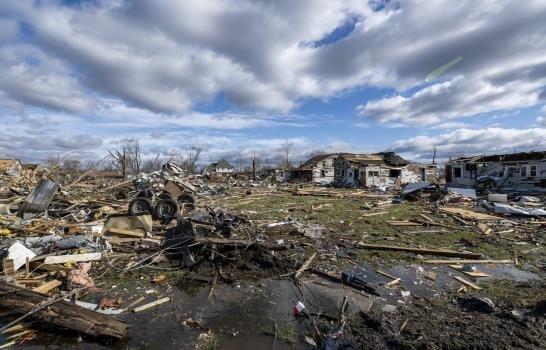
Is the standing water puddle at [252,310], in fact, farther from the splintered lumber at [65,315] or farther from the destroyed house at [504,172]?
the destroyed house at [504,172]

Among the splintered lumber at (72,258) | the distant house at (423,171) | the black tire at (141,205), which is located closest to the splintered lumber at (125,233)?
the splintered lumber at (72,258)

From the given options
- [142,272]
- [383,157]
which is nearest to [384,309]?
[142,272]

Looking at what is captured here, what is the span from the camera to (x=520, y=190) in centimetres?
2612

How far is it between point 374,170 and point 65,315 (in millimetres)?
36856

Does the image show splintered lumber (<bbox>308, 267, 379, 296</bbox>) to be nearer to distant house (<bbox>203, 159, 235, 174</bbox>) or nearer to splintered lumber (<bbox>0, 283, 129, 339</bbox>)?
splintered lumber (<bbox>0, 283, 129, 339</bbox>)

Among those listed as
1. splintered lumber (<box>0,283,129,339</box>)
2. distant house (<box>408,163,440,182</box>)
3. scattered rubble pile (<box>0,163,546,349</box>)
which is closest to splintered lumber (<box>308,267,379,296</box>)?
scattered rubble pile (<box>0,163,546,349</box>)

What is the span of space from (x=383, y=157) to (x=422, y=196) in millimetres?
21759

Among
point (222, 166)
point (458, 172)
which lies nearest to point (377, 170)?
point (458, 172)

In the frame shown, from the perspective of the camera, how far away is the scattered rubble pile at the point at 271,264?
4.84m

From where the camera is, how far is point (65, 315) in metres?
4.77

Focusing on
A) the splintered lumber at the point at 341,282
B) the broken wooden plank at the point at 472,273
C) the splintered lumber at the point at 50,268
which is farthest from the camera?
the broken wooden plank at the point at 472,273

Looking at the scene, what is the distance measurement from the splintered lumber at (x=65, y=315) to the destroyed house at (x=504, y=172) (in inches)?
1188

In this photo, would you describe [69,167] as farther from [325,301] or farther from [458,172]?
[458,172]

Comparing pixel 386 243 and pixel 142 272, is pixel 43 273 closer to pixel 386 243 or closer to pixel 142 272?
pixel 142 272
